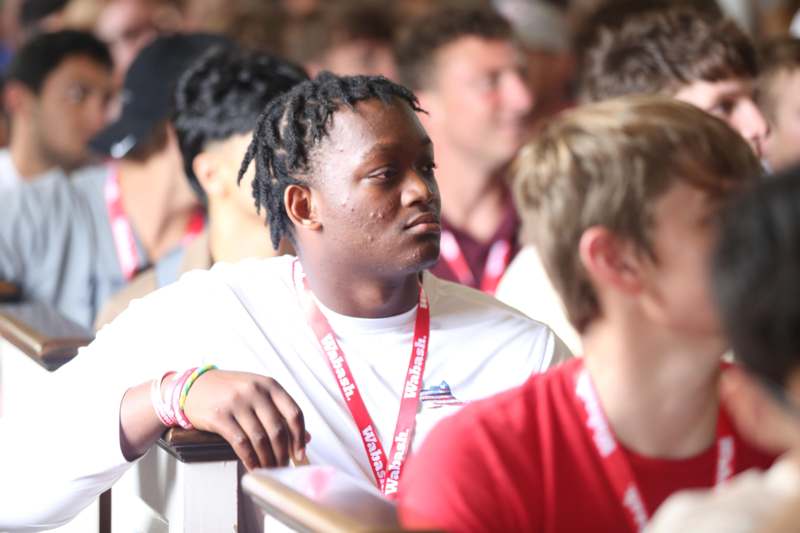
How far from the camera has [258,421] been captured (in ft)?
6.06

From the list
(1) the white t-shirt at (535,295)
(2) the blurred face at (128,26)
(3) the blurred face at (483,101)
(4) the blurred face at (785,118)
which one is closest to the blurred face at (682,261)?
(1) the white t-shirt at (535,295)

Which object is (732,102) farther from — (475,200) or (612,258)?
(612,258)

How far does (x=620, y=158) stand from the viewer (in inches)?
60.0

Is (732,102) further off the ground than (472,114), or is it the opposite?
(732,102)

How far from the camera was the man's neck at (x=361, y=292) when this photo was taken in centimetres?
216

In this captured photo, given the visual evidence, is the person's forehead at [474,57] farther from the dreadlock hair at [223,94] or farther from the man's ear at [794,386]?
the man's ear at [794,386]

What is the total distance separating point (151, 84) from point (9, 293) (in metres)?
0.88

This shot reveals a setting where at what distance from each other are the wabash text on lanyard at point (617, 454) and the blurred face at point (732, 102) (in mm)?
1597

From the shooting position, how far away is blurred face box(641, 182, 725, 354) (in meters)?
1.50

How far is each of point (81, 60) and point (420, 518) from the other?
4.18m

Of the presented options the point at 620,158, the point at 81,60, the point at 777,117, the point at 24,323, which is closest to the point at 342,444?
the point at 620,158

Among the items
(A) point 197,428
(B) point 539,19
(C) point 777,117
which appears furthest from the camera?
(B) point 539,19

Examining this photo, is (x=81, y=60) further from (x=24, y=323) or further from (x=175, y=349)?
(x=175, y=349)

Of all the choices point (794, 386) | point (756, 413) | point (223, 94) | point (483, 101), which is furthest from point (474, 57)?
point (794, 386)
